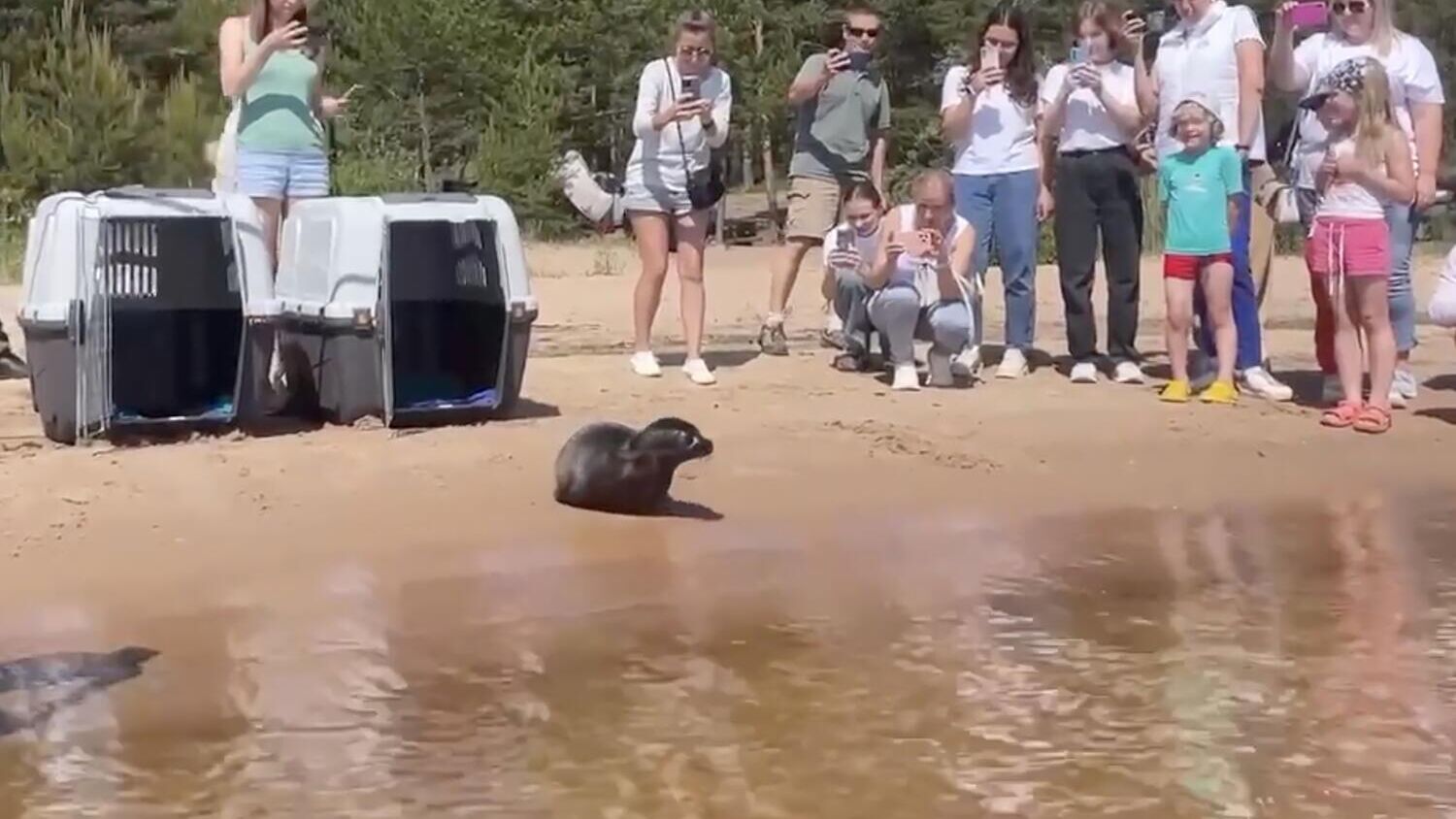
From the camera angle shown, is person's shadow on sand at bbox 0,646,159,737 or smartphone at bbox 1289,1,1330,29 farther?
smartphone at bbox 1289,1,1330,29

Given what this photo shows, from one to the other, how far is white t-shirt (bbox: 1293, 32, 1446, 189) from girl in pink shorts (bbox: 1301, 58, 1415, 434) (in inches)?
4.7

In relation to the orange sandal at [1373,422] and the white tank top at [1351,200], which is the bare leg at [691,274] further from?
the orange sandal at [1373,422]

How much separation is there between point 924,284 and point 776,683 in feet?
14.1

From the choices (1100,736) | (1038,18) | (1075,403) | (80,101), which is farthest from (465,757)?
(1038,18)

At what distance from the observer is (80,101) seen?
20562mm

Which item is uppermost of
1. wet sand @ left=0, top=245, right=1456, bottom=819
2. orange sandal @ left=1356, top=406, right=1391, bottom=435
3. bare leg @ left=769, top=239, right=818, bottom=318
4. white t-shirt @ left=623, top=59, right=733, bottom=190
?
white t-shirt @ left=623, top=59, right=733, bottom=190

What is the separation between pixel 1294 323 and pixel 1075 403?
3.83 m

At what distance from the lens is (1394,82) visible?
9008mm

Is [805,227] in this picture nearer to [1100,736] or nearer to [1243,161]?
[1243,161]

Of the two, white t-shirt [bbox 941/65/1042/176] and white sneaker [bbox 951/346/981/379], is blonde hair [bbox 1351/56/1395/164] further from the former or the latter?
white sneaker [bbox 951/346/981/379]

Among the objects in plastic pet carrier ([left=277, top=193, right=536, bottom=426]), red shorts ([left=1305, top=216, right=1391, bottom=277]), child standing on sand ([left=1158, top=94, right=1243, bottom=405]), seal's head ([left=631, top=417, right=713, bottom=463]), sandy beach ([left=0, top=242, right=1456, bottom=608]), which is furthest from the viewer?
child standing on sand ([left=1158, top=94, right=1243, bottom=405])

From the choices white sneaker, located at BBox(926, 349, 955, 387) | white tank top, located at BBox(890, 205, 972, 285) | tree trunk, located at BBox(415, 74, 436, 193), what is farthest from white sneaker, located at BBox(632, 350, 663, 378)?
tree trunk, located at BBox(415, 74, 436, 193)

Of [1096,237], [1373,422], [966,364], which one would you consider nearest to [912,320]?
[966,364]

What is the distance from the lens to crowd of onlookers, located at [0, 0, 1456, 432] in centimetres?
877
